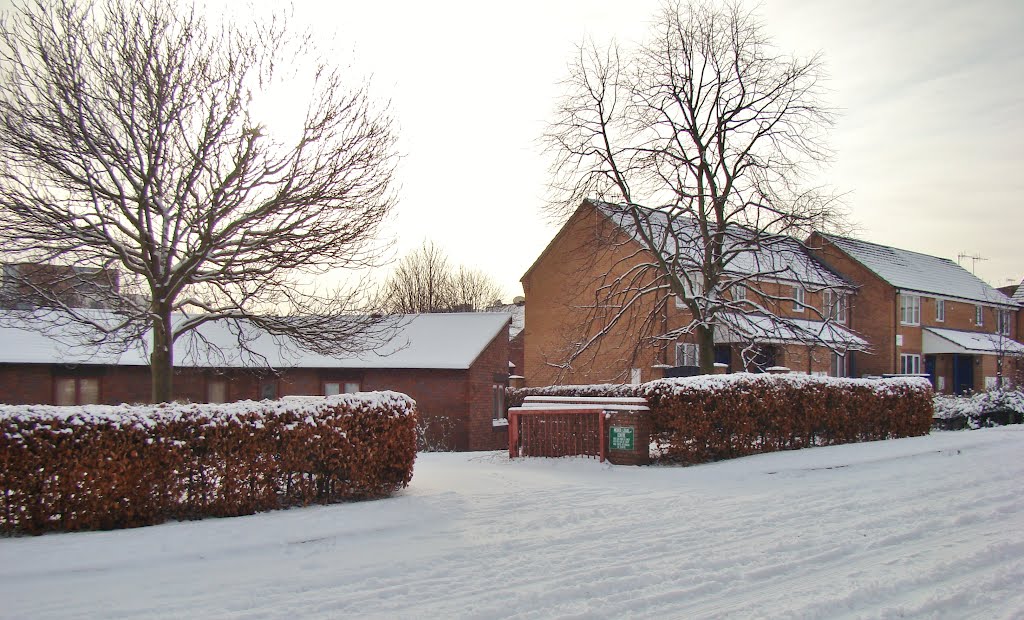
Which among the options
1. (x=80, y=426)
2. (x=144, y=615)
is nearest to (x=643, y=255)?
(x=80, y=426)

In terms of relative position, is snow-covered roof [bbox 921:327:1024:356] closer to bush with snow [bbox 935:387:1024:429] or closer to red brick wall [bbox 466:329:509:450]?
bush with snow [bbox 935:387:1024:429]

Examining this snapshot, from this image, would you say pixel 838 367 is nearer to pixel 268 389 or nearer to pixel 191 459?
pixel 268 389

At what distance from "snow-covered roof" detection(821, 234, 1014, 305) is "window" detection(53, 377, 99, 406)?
121 ft

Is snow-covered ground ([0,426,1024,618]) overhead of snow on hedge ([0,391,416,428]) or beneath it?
beneath

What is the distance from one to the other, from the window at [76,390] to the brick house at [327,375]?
29 millimetres

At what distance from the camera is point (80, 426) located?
9430 mm

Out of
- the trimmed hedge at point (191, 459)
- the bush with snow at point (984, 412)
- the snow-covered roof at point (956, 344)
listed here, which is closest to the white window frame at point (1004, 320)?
the snow-covered roof at point (956, 344)

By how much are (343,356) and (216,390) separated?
5967 millimetres

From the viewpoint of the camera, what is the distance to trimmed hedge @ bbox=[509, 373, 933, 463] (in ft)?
53.0

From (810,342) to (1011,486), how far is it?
1150 centimetres

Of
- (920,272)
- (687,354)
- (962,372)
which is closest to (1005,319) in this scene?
(962,372)

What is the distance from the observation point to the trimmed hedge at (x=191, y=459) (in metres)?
9.18

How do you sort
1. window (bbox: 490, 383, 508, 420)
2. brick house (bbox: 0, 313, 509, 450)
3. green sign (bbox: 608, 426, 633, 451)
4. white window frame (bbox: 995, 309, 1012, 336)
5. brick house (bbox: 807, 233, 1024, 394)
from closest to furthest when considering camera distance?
green sign (bbox: 608, 426, 633, 451) → brick house (bbox: 0, 313, 509, 450) → window (bbox: 490, 383, 508, 420) → brick house (bbox: 807, 233, 1024, 394) → white window frame (bbox: 995, 309, 1012, 336)

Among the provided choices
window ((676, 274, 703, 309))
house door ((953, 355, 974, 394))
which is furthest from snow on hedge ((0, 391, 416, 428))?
house door ((953, 355, 974, 394))
